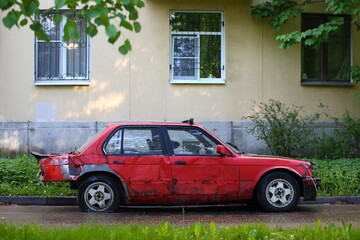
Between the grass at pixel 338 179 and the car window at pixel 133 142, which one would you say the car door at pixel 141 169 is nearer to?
the car window at pixel 133 142

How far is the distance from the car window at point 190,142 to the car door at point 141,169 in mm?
304

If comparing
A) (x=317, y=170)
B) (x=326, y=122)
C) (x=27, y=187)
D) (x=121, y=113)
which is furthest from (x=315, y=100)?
(x=27, y=187)

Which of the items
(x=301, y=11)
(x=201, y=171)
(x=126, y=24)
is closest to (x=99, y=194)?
(x=201, y=171)

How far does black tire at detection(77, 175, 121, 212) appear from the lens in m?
8.73

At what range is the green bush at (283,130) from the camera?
13.9m

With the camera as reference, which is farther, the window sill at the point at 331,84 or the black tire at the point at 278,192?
the window sill at the point at 331,84

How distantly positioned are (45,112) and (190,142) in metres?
6.81

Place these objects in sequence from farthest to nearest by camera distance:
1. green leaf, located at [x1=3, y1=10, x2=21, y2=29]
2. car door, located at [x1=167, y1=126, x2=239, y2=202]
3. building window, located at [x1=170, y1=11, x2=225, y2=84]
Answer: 1. building window, located at [x1=170, y1=11, x2=225, y2=84]
2. car door, located at [x1=167, y1=126, x2=239, y2=202]
3. green leaf, located at [x1=3, y1=10, x2=21, y2=29]

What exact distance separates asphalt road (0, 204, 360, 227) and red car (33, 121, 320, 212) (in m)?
0.26

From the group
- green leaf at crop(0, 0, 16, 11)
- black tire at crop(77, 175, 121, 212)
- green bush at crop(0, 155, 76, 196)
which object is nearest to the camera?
green leaf at crop(0, 0, 16, 11)

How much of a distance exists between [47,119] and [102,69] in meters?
1.98

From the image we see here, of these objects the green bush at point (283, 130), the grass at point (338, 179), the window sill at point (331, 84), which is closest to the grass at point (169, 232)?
the grass at point (338, 179)

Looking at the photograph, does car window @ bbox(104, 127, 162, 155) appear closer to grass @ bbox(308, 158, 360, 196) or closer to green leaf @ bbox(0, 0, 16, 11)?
grass @ bbox(308, 158, 360, 196)

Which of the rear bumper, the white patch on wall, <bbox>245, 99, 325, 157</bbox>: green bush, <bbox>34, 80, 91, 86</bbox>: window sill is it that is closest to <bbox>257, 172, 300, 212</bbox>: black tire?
the rear bumper
